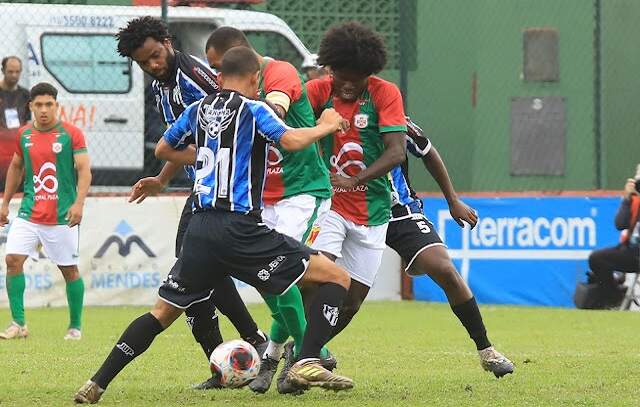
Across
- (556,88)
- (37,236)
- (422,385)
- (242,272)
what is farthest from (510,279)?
(242,272)

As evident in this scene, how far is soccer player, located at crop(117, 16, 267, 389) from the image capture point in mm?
8352

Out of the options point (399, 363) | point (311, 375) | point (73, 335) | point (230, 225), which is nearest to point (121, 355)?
point (230, 225)

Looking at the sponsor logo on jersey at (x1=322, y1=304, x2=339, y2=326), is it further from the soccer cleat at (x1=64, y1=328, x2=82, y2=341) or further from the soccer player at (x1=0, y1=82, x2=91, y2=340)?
the soccer player at (x1=0, y1=82, x2=91, y2=340)

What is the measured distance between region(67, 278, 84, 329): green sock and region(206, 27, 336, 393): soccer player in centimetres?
414

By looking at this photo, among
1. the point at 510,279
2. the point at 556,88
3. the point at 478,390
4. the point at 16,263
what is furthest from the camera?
the point at 556,88

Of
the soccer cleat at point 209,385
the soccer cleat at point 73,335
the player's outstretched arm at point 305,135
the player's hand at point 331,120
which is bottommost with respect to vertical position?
the soccer cleat at point 73,335

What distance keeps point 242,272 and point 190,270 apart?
10.2 inches

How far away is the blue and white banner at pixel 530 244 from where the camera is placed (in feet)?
51.6

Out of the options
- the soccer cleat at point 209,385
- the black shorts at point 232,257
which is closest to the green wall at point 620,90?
the soccer cleat at point 209,385

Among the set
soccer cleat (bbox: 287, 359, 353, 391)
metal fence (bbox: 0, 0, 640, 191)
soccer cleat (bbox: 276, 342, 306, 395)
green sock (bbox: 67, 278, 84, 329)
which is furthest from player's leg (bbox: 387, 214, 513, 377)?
metal fence (bbox: 0, 0, 640, 191)

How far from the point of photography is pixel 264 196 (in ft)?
27.2

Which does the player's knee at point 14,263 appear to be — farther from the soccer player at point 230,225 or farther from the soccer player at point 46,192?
the soccer player at point 230,225

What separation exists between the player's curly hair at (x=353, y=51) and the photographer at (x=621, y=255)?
710cm

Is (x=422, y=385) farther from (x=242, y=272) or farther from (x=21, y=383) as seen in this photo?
(x=21, y=383)
